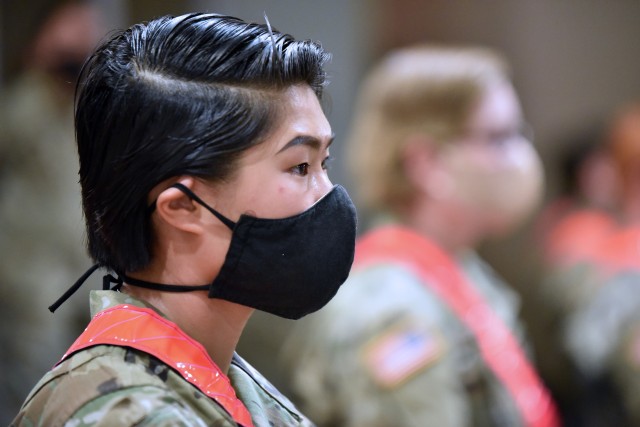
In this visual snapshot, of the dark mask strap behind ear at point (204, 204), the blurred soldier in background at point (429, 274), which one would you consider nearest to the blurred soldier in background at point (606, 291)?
the blurred soldier in background at point (429, 274)

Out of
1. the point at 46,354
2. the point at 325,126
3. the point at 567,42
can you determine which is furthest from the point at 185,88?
the point at 567,42

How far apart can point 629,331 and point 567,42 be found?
298 centimetres

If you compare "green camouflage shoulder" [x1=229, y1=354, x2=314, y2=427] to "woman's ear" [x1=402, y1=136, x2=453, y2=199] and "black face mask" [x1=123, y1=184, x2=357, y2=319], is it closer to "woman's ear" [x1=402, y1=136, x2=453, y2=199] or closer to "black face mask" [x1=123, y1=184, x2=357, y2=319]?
"black face mask" [x1=123, y1=184, x2=357, y2=319]

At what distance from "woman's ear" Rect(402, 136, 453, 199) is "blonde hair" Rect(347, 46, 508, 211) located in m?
0.02

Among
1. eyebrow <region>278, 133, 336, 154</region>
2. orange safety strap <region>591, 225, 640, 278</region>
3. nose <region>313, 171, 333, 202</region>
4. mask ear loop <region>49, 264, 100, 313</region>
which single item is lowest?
orange safety strap <region>591, 225, 640, 278</region>

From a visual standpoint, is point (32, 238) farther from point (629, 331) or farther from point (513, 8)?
point (513, 8)

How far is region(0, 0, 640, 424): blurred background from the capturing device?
4379 millimetres

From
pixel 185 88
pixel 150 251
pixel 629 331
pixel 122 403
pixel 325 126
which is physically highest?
pixel 185 88

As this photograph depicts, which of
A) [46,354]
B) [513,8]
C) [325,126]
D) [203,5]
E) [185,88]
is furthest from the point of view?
[513,8]

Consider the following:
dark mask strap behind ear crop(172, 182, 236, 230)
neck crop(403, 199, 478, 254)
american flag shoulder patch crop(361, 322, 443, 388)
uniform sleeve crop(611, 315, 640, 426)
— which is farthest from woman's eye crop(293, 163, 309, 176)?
uniform sleeve crop(611, 315, 640, 426)

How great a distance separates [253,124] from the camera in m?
1.59

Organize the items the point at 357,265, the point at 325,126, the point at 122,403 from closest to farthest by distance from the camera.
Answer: the point at 122,403
the point at 325,126
the point at 357,265

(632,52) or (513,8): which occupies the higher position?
(513,8)

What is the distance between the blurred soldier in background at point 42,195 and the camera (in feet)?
14.3
